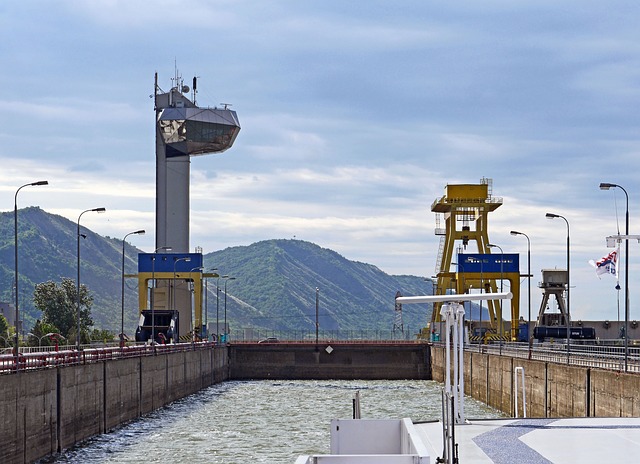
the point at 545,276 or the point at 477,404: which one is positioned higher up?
the point at 545,276

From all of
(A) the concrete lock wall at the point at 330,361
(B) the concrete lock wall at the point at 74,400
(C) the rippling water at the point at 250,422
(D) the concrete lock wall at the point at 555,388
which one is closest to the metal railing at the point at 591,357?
(D) the concrete lock wall at the point at 555,388

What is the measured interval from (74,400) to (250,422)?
41.1ft

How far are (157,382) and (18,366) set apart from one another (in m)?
28.2

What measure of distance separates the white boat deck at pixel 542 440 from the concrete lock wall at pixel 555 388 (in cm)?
1069

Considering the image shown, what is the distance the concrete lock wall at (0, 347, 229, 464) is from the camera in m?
36.8

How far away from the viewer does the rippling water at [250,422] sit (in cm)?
4150

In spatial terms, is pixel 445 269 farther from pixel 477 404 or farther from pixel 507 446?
pixel 507 446

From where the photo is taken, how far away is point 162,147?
11106 cm

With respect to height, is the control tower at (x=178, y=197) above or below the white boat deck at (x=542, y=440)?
above

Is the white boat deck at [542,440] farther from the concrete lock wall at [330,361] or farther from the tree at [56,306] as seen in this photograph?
the tree at [56,306]

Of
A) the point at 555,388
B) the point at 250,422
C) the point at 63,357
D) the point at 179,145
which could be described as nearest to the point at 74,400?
the point at 63,357

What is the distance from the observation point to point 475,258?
10519 centimetres

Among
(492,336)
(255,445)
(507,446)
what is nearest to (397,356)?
(492,336)

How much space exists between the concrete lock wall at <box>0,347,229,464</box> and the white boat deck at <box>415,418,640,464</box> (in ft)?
52.6
